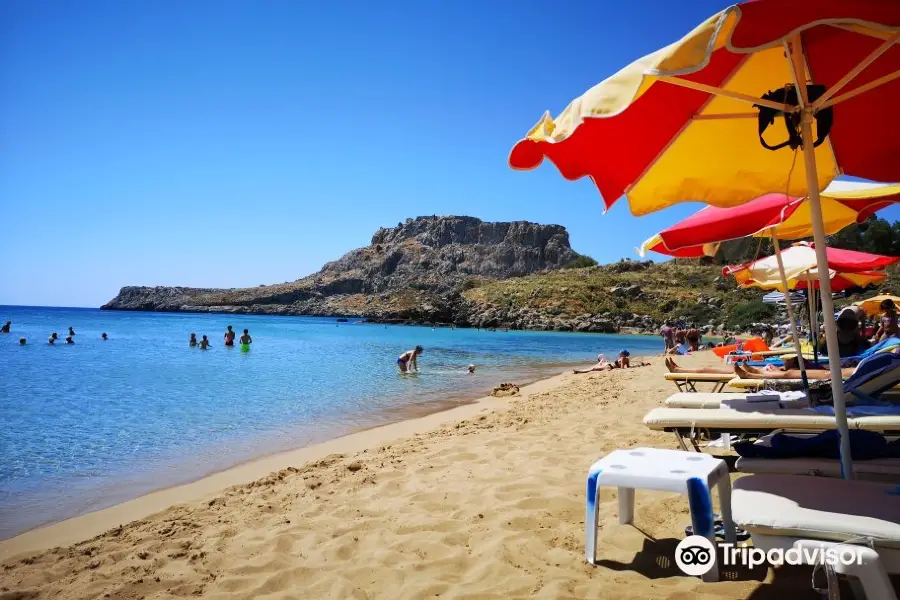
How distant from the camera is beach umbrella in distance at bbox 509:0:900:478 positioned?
83.3 inches

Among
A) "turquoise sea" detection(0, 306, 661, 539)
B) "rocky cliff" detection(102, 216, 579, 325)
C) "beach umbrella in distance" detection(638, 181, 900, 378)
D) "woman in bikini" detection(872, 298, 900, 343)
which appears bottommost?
"turquoise sea" detection(0, 306, 661, 539)

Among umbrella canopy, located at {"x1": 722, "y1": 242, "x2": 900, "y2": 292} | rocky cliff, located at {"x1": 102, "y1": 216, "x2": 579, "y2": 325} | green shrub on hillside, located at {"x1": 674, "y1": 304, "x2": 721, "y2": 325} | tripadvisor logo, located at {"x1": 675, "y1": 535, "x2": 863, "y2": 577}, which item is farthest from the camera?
rocky cliff, located at {"x1": 102, "y1": 216, "x2": 579, "y2": 325}

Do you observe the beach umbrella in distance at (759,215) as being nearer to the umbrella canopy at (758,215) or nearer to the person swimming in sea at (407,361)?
the umbrella canopy at (758,215)

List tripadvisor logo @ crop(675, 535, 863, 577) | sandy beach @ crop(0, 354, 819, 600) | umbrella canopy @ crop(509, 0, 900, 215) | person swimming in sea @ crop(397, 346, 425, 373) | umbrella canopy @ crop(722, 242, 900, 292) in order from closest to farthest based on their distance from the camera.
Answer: umbrella canopy @ crop(509, 0, 900, 215) → tripadvisor logo @ crop(675, 535, 863, 577) → sandy beach @ crop(0, 354, 819, 600) → umbrella canopy @ crop(722, 242, 900, 292) → person swimming in sea @ crop(397, 346, 425, 373)

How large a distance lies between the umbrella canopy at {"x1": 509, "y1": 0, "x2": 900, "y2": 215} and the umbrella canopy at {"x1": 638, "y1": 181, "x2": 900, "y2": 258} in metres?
0.48

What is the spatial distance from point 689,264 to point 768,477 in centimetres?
7800

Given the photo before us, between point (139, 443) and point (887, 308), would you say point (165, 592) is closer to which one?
point (139, 443)

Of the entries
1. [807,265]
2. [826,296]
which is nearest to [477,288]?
[807,265]

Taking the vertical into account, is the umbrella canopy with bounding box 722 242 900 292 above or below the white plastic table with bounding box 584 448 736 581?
above

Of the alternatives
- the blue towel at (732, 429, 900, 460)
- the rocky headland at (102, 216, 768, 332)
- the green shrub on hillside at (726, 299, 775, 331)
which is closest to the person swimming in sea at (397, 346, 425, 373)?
the blue towel at (732, 429, 900, 460)

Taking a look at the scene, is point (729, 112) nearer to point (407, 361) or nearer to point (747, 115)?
point (747, 115)

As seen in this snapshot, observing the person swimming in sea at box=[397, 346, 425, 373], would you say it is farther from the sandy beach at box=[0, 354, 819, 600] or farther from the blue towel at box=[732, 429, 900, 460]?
the blue towel at box=[732, 429, 900, 460]

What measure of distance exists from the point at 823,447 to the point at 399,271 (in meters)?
124

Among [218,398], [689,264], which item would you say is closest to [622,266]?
[689,264]
